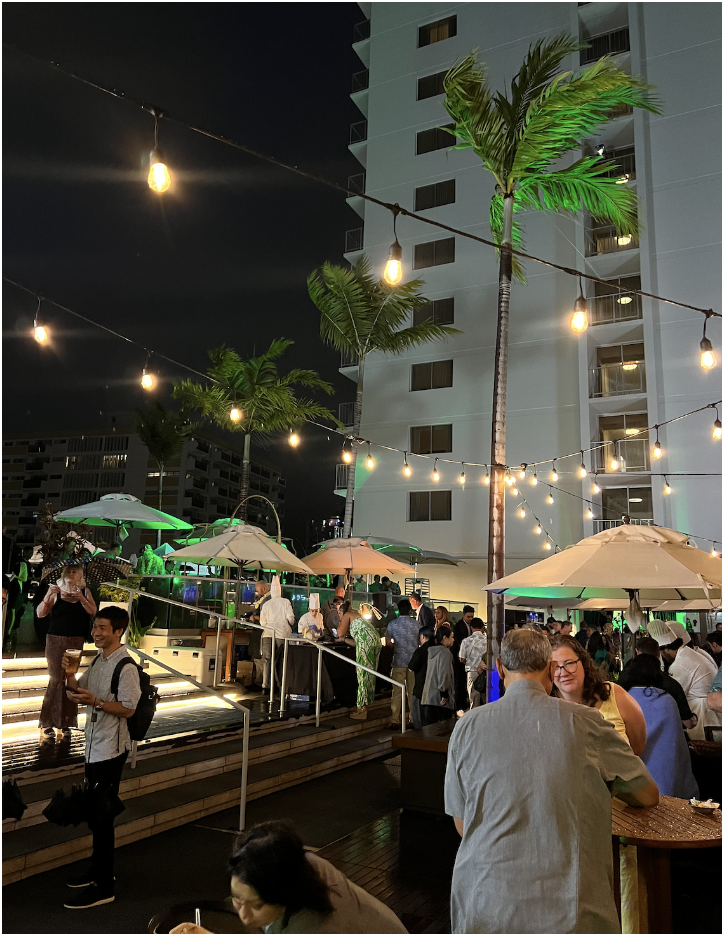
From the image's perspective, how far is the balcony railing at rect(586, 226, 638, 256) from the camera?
2698 cm

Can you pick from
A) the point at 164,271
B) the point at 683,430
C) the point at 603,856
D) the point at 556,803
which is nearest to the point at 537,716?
the point at 556,803

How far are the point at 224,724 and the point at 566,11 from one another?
106 ft

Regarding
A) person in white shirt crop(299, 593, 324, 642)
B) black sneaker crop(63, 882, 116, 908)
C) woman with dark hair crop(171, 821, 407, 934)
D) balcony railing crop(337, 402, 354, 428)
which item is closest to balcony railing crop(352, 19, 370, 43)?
balcony railing crop(337, 402, 354, 428)

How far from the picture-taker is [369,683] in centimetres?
1173

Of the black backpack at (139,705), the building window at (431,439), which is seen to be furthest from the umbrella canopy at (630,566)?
the building window at (431,439)

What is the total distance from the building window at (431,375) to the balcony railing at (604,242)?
7.49 m

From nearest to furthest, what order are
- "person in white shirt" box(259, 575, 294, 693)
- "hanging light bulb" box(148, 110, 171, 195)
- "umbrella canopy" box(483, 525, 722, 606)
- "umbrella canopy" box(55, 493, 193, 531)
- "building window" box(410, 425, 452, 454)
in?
"umbrella canopy" box(483, 525, 722, 606), "hanging light bulb" box(148, 110, 171, 195), "person in white shirt" box(259, 575, 294, 693), "umbrella canopy" box(55, 493, 193, 531), "building window" box(410, 425, 452, 454)

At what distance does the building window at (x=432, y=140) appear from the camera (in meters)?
30.5

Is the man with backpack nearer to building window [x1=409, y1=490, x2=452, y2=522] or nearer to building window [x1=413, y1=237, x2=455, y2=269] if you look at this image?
building window [x1=409, y1=490, x2=452, y2=522]

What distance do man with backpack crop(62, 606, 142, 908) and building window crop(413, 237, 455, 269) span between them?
27515 millimetres

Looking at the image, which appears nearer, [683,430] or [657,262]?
[683,430]

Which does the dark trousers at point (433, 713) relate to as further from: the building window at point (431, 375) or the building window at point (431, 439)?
the building window at point (431, 375)

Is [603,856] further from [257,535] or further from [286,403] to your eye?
[286,403]

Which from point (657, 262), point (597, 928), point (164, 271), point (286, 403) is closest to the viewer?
point (597, 928)
